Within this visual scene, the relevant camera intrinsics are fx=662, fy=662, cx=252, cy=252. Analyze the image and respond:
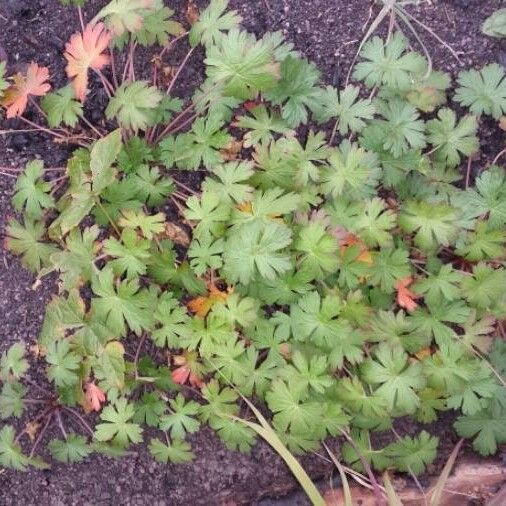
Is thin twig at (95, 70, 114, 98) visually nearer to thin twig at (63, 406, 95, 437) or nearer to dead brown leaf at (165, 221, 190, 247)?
dead brown leaf at (165, 221, 190, 247)

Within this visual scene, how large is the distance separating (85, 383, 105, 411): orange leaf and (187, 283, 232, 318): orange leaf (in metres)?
0.41

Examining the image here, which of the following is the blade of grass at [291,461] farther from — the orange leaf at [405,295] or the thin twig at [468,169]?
the thin twig at [468,169]

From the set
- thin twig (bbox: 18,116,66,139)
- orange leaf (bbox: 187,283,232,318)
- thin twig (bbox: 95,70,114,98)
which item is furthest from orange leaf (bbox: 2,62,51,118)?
orange leaf (bbox: 187,283,232,318)

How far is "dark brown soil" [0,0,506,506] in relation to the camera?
7.46 ft

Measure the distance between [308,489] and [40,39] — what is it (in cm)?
179

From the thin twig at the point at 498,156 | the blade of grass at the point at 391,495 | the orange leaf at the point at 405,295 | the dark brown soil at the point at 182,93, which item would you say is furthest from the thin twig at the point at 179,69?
the blade of grass at the point at 391,495

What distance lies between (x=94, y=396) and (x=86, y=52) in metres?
1.09

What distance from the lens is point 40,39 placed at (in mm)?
2363

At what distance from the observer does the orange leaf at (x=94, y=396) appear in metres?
2.16

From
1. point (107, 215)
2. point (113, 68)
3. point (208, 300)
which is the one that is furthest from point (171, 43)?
point (208, 300)

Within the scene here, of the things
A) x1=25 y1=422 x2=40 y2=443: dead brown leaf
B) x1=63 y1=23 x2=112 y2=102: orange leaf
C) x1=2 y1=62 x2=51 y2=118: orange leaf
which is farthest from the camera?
x1=25 y1=422 x2=40 y2=443: dead brown leaf

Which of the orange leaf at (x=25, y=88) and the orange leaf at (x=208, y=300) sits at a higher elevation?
the orange leaf at (x=25, y=88)

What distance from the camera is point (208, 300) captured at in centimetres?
215

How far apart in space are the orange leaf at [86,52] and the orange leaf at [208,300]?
28.9 inches
